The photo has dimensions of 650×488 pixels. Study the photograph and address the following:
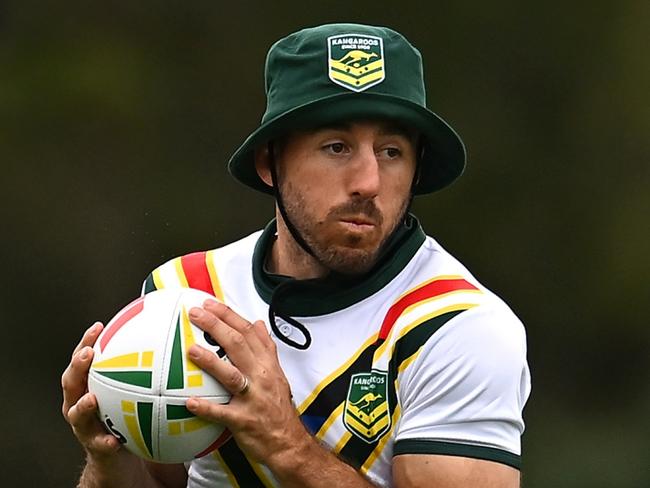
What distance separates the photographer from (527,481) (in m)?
11.1

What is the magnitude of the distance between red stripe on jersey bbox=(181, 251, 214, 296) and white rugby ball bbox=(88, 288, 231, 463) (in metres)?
0.68

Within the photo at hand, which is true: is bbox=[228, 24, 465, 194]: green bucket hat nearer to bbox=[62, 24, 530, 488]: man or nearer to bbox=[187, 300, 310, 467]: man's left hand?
bbox=[62, 24, 530, 488]: man

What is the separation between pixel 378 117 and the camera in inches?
194

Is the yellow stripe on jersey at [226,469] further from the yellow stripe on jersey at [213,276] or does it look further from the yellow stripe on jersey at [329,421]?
the yellow stripe on jersey at [213,276]

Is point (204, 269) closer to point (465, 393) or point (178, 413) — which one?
point (178, 413)

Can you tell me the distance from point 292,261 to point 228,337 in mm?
736

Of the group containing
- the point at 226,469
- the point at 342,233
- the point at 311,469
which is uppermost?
the point at 342,233

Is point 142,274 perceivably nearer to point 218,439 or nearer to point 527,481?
point 527,481

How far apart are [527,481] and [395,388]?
6.40 meters

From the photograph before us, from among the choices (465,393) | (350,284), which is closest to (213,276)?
(350,284)

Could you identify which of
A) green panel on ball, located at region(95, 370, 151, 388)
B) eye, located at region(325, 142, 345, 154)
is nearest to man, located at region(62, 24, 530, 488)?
eye, located at region(325, 142, 345, 154)

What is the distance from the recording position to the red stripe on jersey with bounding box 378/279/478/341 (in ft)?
16.4

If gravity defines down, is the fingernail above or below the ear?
below

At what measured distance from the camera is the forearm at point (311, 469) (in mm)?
4707
